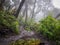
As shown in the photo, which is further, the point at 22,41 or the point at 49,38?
the point at 49,38

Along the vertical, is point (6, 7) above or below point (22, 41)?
above

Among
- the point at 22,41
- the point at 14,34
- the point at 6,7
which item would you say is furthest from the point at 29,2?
the point at 22,41

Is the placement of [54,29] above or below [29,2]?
below

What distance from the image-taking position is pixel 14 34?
877cm

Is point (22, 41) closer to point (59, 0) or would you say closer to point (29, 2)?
point (29, 2)

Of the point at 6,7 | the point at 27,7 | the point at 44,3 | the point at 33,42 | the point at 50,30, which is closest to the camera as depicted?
the point at 33,42

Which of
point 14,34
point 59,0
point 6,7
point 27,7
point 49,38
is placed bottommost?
point 49,38

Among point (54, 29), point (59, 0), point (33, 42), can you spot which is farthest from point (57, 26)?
point (59, 0)

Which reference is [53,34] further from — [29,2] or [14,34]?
[29,2]

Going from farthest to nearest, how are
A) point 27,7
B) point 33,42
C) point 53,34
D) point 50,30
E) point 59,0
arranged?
point 59,0, point 27,7, point 50,30, point 53,34, point 33,42

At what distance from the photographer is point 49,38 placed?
26.0ft

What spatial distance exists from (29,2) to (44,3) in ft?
9.01

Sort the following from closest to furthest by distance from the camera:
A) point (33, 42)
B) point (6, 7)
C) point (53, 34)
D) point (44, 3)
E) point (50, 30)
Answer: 1. point (33, 42)
2. point (53, 34)
3. point (50, 30)
4. point (6, 7)
5. point (44, 3)

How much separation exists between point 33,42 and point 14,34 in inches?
86.4
